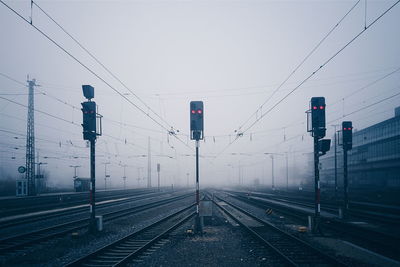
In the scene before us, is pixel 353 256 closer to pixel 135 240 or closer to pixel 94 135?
pixel 135 240

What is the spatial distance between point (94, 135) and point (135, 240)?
5868 mm

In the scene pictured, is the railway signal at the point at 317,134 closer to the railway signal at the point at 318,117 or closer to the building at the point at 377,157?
the railway signal at the point at 318,117

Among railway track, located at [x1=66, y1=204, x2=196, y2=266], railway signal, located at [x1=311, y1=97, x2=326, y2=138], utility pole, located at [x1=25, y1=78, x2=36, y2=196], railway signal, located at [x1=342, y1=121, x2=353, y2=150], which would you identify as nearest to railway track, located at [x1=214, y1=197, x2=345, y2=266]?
railway track, located at [x1=66, y1=204, x2=196, y2=266]

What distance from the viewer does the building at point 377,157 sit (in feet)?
209

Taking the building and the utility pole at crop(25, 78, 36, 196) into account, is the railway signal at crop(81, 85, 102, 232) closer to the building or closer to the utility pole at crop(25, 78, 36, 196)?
the utility pole at crop(25, 78, 36, 196)

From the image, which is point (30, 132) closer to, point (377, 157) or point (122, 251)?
point (122, 251)

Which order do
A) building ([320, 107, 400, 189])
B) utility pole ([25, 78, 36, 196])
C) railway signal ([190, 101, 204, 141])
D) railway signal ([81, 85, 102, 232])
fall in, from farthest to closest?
building ([320, 107, 400, 189]) → utility pole ([25, 78, 36, 196]) → railway signal ([190, 101, 204, 141]) → railway signal ([81, 85, 102, 232])

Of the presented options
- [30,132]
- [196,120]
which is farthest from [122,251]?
[30,132]

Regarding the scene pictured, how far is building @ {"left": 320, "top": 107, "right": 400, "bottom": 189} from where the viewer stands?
63747 millimetres

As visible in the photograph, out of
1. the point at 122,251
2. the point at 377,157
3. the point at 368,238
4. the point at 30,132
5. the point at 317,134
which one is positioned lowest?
the point at 368,238

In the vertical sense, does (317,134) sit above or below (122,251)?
above

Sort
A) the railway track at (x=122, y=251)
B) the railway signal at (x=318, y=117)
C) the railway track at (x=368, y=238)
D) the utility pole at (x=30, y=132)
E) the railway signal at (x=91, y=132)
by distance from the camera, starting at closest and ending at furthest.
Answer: the railway track at (x=122, y=251), the railway track at (x=368, y=238), the railway signal at (x=318, y=117), the railway signal at (x=91, y=132), the utility pole at (x=30, y=132)

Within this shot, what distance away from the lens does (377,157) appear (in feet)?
242

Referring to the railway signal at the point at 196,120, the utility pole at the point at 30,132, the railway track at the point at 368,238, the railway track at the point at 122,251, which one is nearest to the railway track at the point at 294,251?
the railway track at the point at 368,238
